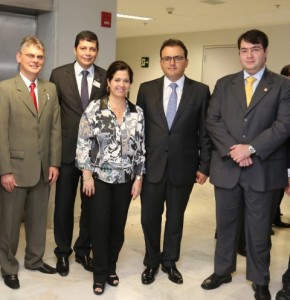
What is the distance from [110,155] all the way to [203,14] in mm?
5631

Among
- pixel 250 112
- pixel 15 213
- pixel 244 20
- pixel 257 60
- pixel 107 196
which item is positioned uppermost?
pixel 244 20

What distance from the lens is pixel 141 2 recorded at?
678 centimetres

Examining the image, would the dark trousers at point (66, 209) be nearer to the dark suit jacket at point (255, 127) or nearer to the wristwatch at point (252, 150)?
the dark suit jacket at point (255, 127)

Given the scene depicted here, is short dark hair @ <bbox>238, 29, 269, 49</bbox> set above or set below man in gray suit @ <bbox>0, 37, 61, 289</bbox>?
above

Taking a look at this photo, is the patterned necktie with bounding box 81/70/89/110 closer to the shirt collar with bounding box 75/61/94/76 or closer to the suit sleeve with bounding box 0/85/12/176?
the shirt collar with bounding box 75/61/94/76

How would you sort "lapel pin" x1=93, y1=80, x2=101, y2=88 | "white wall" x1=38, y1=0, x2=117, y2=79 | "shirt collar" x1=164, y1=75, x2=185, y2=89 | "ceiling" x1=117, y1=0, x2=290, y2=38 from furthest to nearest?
1. "ceiling" x1=117, y1=0, x2=290, y2=38
2. "white wall" x1=38, y1=0, x2=117, y2=79
3. "lapel pin" x1=93, y1=80, x2=101, y2=88
4. "shirt collar" x1=164, y1=75, x2=185, y2=89

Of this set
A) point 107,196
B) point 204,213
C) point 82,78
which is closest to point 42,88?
point 82,78

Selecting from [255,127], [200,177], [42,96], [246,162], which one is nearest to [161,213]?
[200,177]

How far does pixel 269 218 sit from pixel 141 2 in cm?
488

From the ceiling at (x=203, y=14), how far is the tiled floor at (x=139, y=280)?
12.9ft

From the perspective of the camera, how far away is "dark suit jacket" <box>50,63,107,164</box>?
3.04 m

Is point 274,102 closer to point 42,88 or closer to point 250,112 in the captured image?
point 250,112

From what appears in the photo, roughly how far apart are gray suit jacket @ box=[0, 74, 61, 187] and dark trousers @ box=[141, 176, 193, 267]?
702 millimetres

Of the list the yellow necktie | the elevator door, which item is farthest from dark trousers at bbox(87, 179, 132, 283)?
the elevator door
